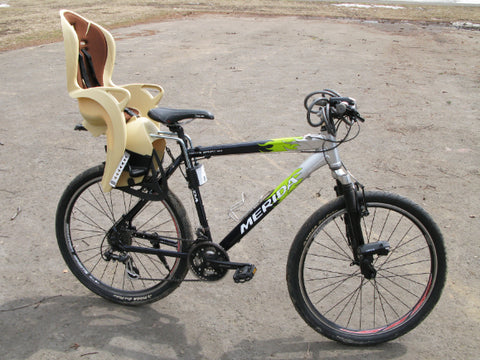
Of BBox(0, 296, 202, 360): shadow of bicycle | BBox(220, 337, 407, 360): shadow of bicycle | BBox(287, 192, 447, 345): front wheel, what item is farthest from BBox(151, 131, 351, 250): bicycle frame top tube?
BBox(0, 296, 202, 360): shadow of bicycle

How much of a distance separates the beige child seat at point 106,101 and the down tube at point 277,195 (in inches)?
29.4

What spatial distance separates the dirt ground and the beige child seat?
1066mm

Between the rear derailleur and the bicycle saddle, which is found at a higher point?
the bicycle saddle

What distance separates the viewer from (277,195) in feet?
10.8

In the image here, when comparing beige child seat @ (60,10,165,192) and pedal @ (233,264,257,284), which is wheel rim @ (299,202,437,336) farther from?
beige child seat @ (60,10,165,192)

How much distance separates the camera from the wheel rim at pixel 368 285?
338 centimetres

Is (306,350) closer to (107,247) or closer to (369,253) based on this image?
(369,253)

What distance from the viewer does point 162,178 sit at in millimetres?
3361

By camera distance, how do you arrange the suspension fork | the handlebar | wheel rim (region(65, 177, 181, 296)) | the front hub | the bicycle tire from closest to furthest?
the handlebar, the suspension fork, the front hub, the bicycle tire, wheel rim (region(65, 177, 181, 296))

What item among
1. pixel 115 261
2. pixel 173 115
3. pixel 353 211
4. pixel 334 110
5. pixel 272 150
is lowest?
pixel 115 261

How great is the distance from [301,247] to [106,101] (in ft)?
5.06

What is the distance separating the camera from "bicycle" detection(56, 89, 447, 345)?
3.15 m

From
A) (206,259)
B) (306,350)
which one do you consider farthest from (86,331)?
(306,350)

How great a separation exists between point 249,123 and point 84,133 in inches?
89.1
